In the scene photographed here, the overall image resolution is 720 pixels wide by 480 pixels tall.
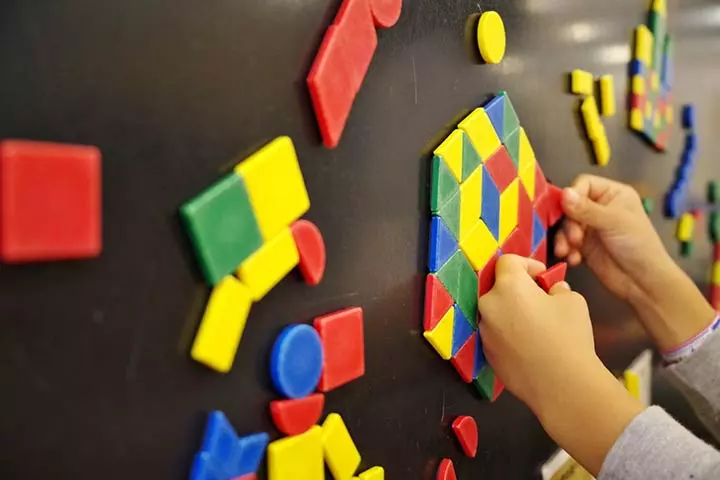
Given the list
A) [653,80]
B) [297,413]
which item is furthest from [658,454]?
[653,80]

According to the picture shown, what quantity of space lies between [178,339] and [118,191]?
74mm

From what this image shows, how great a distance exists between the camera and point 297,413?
401 millimetres

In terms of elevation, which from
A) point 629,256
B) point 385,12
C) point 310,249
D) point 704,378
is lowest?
point 704,378

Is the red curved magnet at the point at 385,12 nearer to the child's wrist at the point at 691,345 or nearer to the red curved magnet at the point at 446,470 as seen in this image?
the red curved magnet at the point at 446,470

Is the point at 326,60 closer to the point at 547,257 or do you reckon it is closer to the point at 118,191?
the point at 118,191

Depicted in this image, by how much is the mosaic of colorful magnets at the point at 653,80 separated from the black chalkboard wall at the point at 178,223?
28 centimetres

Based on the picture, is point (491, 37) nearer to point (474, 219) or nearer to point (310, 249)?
point (474, 219)

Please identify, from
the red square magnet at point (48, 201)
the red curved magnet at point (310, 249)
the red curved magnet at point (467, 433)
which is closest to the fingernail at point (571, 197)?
the red curved magnet at point (467, 433)

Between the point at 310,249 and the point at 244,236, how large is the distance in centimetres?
6

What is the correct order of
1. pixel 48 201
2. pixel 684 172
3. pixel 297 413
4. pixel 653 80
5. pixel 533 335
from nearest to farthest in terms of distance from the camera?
pixel 48 201 → pixel 297 413 → pixel 533 335 → pixel 653 80 → pixel 684 172

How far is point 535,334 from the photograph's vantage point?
52 centimetres

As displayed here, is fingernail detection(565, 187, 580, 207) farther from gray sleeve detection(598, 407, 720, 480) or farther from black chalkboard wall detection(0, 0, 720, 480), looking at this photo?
gray sleeve detection(598, 407, 720, 480)

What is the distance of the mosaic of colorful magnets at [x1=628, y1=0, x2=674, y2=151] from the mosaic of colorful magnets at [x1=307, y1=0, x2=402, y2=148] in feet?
1.59

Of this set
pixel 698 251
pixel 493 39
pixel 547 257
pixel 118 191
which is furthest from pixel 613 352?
pixel 118 191
